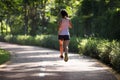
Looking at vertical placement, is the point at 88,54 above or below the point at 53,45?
above

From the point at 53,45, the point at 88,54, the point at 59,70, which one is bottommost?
the point at 53,45

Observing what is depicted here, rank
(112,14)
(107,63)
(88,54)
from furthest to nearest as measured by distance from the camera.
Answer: (112,14) < (88,54) < (107,63)

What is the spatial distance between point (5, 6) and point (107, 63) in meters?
14.5

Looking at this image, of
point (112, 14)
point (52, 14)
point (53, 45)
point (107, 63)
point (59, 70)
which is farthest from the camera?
point (52, 14)

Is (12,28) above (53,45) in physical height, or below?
below

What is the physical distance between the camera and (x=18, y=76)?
14.1m

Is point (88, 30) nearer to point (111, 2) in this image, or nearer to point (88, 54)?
point (111, 2)

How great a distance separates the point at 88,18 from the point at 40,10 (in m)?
23.0

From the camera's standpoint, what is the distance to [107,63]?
18.8 meters

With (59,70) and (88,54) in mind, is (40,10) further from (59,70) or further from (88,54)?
(59,70)

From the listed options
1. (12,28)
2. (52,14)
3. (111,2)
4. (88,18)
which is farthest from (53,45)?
(12,28)

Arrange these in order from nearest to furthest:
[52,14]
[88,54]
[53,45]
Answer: [88,54] → [53,45] → [52,14]

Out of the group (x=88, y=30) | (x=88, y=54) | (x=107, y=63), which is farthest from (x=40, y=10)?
(x=107, y=63)

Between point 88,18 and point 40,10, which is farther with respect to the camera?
point 40,10
